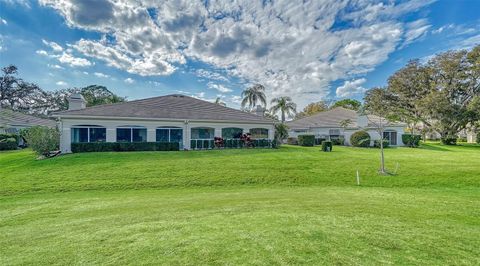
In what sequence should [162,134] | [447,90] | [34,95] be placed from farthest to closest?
[34,95]
[447,90]
[162,134]

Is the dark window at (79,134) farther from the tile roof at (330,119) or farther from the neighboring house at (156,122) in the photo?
the tile roof at (330,119)

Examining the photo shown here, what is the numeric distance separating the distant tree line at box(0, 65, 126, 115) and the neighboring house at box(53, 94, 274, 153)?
21.2 metres

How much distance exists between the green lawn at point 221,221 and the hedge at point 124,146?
5.33m

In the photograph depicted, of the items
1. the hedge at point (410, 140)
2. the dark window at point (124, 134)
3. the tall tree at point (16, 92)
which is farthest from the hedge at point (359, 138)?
the tall tree at point (16, 92)

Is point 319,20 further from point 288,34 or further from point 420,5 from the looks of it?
point 420,5

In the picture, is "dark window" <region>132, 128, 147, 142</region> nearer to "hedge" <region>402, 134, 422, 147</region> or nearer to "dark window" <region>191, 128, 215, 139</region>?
"dark window" <region>191, 128, 215, 139</region>

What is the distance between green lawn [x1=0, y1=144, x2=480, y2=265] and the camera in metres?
3.67

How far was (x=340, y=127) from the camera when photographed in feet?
103

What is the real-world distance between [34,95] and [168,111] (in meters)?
47.1

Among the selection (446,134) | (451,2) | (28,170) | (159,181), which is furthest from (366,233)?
(446,134)

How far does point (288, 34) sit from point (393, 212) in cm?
1795

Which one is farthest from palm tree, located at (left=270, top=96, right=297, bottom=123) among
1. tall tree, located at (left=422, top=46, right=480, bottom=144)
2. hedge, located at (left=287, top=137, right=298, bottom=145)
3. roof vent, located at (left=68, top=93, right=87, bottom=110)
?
roof vent, located at (left=68, top=93, right=87, bottom=110)

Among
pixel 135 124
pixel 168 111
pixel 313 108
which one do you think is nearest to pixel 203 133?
pixel 168 111

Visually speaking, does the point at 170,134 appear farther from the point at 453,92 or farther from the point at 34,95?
the point at 34,95
